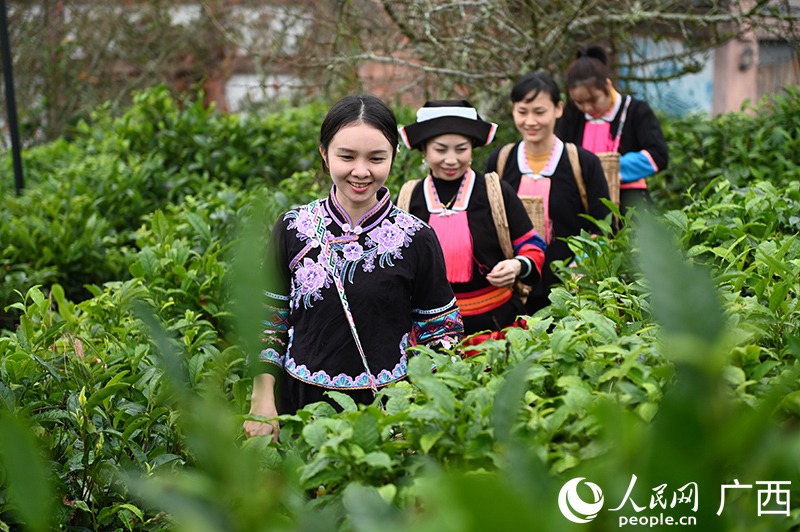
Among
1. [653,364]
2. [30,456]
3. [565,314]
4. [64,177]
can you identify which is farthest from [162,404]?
[64,177]

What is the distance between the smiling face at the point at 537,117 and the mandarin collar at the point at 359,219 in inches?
63.6

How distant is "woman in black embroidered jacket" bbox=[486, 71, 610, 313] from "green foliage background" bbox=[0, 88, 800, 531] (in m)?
0.60

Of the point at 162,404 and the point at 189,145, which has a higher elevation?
the point at 189,145

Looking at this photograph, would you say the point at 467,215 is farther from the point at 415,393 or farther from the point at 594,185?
the point at 415,393

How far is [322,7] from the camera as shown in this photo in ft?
36.4

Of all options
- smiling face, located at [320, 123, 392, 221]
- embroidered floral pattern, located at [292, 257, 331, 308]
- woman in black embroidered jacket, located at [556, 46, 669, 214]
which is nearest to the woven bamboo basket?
woman in black embroidered jacket, located at [556, 46, 669, 214]

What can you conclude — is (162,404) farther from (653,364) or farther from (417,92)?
(417,92)

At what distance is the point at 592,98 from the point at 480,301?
196 cm

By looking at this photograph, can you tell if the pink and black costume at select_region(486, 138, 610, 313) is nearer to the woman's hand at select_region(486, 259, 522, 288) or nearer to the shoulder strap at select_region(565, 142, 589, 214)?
the shoulder strap at select_region(565, 142, 589, 214)

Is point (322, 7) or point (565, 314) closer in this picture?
point (565, 314)

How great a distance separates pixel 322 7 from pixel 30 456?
1086 cm

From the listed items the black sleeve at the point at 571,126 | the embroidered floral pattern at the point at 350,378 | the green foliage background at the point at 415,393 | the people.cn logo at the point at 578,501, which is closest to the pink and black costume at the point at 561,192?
the green foliage background at the point at 415,393

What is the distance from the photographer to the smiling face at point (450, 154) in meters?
3.71

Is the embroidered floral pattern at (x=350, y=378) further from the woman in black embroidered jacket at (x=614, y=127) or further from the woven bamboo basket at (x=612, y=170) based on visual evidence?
the woman in black embroidered jacket at (x=614, y=127)
